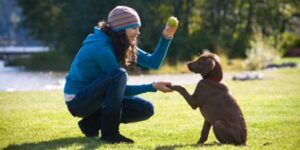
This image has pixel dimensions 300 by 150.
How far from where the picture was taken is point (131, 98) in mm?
6629

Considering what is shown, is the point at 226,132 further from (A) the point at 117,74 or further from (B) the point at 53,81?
(B) the point at 53,81

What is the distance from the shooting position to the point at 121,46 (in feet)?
19.9

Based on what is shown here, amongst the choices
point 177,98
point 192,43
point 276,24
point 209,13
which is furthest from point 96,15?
point 177,98

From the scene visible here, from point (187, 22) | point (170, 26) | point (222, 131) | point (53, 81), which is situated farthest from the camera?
point (187, 22)

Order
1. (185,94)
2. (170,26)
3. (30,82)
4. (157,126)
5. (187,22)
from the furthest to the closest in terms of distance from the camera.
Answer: (187,22) → (30,82) → (157,126) → (170,26) → (185,94)

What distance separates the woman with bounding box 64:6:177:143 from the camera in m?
5.92

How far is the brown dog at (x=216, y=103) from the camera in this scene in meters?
5.84

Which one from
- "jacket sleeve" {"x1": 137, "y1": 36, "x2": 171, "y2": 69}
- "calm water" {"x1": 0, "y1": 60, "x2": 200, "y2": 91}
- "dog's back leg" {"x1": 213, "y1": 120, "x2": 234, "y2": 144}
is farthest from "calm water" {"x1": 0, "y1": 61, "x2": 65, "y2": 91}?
"dog's back leg" {"x1": 213, "y1": 120, "x2": 234, "y2": 144}

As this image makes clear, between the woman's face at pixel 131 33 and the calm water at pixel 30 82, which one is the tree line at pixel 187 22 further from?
the woman's face at pixel 131 33

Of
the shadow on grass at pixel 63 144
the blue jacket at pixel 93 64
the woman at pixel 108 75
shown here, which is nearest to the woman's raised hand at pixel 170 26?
the woman at pixel 108 75

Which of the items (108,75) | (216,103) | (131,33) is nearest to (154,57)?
(131,33)

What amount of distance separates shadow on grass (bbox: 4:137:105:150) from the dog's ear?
137 cm

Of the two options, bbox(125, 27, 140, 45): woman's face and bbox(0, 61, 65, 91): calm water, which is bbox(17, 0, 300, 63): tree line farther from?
bbox(125, 27, 140, 45): woman's face

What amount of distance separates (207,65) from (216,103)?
0.42 m
